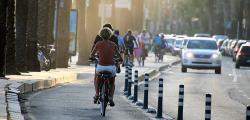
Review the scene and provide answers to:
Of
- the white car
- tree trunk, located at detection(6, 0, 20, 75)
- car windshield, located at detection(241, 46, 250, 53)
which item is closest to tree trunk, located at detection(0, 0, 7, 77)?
tree trunk, located at detection(6, 0, 20, 75)

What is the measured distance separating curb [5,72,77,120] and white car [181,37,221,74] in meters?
12.9

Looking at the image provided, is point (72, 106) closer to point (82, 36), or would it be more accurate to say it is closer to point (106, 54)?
point (106, 54)

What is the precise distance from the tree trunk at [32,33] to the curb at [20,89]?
146 centimetres

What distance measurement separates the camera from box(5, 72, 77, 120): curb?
16859 mm

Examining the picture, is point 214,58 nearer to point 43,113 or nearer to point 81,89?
point 81,89

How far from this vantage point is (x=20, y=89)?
24.5m

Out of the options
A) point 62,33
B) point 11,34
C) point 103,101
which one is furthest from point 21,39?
point 103,101

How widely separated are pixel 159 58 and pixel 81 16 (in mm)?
14436

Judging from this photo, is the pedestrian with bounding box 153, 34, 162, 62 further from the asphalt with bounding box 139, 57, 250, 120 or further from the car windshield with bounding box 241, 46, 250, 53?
the asphalt with bounding box 139, 57, 250, 120

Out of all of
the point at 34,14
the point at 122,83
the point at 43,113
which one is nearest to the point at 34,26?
the point at 34,14

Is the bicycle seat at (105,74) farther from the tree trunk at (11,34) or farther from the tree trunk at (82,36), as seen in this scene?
the tree trunk at (82,36)

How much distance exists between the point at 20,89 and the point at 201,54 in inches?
940

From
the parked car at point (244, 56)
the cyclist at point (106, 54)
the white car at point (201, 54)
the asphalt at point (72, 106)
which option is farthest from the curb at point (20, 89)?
the parked car at point (244, 56)

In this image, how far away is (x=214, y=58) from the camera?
47.6m
